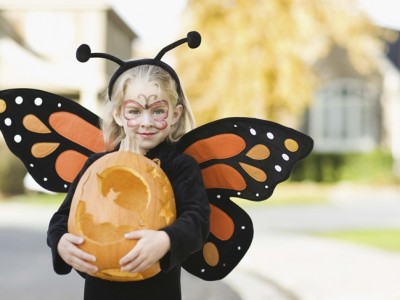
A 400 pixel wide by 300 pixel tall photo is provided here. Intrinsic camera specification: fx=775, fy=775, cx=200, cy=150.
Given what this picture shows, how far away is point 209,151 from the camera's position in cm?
327

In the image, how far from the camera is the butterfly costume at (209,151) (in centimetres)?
325

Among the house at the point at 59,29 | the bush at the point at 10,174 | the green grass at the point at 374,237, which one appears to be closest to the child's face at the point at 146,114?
the green grass at the point at 374,237

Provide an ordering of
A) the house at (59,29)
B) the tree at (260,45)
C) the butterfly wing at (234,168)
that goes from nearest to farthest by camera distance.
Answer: the butterfly wing at (234,168) < the tree at (260,45) < the house at (59,29)

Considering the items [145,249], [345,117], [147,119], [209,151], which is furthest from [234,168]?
[345,117]

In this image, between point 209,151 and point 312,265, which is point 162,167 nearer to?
point 209,151

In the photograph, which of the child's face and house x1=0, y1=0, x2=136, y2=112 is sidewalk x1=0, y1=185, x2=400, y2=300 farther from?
house x1=0, y1=0, x2=136, y2=112

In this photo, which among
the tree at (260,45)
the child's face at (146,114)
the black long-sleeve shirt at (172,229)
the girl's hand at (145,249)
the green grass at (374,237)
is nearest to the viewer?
the girl's hand at (145,249)

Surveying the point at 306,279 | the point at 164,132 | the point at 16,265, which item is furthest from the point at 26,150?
the point at 16,265

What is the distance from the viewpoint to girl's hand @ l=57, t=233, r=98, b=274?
8.96 feet

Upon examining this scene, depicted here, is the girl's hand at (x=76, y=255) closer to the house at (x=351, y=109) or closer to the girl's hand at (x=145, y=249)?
the girl's hand at (x=145, y=249)

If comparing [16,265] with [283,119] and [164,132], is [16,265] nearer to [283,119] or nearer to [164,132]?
[164,132]

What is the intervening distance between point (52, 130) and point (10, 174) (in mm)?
18000

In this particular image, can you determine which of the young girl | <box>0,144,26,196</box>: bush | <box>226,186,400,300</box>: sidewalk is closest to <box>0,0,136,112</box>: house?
<box>0,144,26,196</box>: bush

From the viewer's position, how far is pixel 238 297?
7.04 meters
